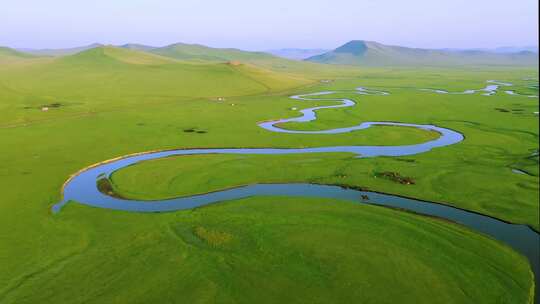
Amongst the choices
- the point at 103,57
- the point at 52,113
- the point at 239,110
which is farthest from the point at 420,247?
the point at 103,57

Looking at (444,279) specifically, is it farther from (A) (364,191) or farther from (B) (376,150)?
(B) (376,150)

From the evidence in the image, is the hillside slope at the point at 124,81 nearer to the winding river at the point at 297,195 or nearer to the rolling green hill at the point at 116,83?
the rolling green hill at the point at 116,83

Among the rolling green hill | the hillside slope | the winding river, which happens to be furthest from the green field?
the hillside slope

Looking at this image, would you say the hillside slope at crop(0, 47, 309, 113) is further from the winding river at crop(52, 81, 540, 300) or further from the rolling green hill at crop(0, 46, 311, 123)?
the winding river at crop(52, 81, 540, 300)

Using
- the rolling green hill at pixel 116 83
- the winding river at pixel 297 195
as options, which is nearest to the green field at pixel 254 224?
the winding river at pixel 297 195

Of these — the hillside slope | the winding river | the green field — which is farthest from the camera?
the hillside slope

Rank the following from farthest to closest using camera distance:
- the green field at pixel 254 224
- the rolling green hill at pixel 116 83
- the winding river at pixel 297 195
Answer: the rolling green hill at pixel 116 83
the winding river at pixel 297 195
the green field at pixel 254 224

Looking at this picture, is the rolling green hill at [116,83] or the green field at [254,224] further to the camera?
the rolling green hill at [116,83]

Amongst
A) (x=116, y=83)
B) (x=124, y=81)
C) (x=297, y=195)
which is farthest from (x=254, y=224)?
(x=124, y=81)
